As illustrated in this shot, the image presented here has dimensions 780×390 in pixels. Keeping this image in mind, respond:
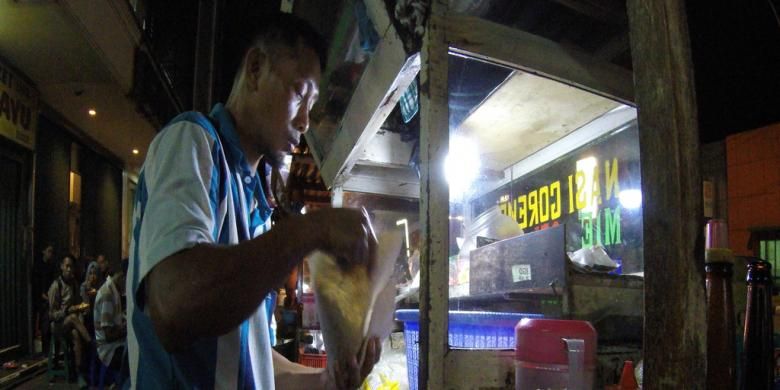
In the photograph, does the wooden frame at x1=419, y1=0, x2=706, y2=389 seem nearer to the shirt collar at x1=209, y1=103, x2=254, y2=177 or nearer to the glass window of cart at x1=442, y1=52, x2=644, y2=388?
the glass window of cart at x1=442, y1=52, x2=644, y2=388

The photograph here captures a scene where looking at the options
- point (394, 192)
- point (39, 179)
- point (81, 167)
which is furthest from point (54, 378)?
point (394, 192)

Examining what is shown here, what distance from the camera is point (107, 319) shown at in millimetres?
6965

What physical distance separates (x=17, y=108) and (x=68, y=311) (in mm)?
4079

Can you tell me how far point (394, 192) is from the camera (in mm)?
5336

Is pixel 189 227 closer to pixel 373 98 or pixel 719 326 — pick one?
pixel 719 326

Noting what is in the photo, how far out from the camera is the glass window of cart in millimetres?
2252

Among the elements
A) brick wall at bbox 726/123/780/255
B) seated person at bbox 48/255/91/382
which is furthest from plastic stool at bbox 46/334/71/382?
brick wall at bbox 726/123/780/255

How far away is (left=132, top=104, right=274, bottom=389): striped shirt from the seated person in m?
8.50

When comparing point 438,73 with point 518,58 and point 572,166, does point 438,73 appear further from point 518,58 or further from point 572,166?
point 572,166

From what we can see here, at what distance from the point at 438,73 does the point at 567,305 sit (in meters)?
1.20

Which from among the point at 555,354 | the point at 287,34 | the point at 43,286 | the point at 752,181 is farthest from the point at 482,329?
the point at 43,286

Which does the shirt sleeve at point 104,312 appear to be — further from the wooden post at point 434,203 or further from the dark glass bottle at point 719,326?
the dark glass bottle at point 719,326

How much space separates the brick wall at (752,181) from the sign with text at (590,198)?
122 inches

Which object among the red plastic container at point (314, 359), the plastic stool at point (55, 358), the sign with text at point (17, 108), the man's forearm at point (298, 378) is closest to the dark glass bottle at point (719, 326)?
the man's forearm at point (298, 378)
